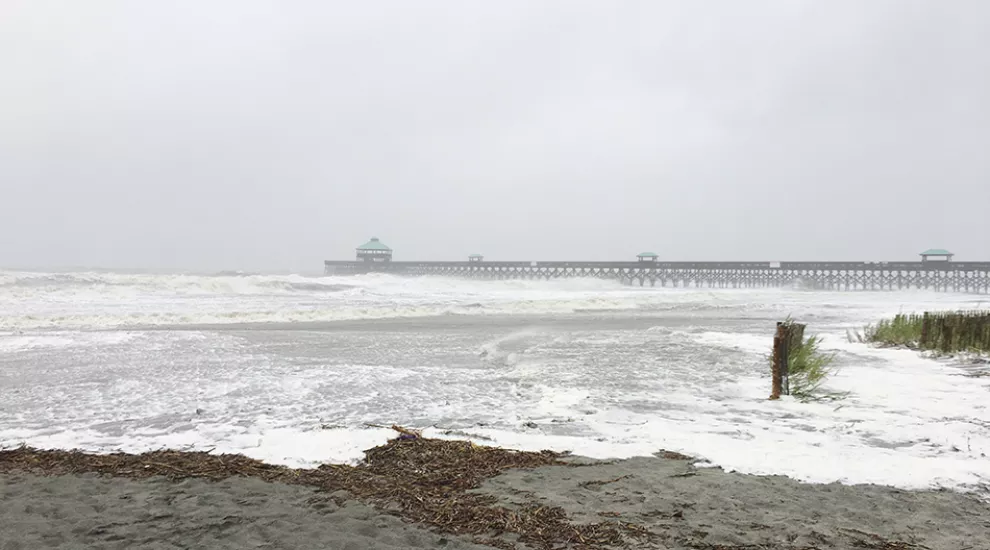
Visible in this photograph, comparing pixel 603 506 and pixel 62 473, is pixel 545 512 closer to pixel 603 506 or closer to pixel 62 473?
pixel 603 506

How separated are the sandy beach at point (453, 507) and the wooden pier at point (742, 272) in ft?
202

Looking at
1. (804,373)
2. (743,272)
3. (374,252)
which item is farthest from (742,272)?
(804,373)

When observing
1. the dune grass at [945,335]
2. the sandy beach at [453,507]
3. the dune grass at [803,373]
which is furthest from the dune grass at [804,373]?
the dune grass at [945,335]

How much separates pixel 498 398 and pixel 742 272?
206ft

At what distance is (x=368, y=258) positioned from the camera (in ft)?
247

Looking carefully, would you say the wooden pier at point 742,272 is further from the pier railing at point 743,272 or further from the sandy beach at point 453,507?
the sandy beach at point 453,507

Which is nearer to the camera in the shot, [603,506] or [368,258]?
[603,506]

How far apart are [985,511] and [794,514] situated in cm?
110

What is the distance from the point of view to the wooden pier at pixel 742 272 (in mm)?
54250

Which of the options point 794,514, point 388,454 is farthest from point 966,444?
point 388,454

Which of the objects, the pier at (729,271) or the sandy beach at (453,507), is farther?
the pier at (729,271)

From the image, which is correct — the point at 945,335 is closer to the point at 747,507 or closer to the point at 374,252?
the point at 747,507

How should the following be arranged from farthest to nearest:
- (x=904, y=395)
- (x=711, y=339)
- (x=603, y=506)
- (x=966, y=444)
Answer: (x=711, y=339) < (x=904, y=395) < (x=966, y=444) < (x=603, y=506)

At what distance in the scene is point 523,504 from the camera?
3.26m
